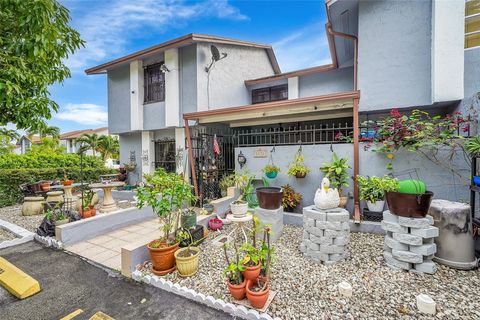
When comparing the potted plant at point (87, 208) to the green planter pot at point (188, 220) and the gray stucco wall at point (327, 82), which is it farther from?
the gray stucco wall at point (327, 82)

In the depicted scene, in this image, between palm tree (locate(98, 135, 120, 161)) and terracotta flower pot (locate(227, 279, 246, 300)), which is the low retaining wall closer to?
terracotta flower pot (locate(227, 279, 246, 300))

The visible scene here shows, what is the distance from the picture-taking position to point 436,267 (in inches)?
135

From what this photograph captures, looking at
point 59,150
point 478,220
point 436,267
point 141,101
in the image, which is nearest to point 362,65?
point 478,220

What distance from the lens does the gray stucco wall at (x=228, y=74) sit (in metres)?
8.89

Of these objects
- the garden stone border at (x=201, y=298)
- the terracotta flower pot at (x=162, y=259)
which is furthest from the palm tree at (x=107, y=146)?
the garden stone border at (x=201, y=298)

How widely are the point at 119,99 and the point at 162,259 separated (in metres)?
10.4

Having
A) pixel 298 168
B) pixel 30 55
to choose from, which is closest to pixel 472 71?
pixel 298 168

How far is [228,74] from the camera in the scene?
33.1 ft

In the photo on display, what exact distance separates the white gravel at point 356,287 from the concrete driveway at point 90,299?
343 mm

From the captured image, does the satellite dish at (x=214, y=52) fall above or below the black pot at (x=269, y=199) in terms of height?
above

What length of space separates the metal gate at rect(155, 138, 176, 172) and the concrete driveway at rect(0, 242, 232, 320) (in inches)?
266

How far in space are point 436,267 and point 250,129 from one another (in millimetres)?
7897

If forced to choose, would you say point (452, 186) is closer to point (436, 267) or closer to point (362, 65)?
point (436, 267)

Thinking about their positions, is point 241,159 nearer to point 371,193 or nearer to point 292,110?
point 292,110
